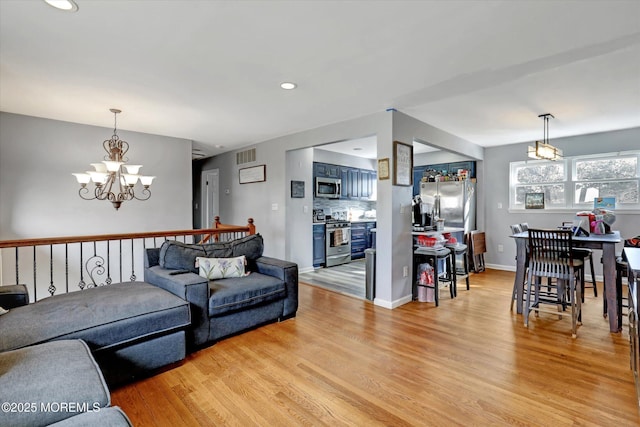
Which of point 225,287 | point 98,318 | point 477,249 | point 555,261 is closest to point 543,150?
point 555,261

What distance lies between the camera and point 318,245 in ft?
19.7

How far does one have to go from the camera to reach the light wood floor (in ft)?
6.06

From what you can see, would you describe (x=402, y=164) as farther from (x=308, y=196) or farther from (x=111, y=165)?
(x=111, y=165)

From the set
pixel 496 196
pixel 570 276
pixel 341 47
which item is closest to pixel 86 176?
pixel 341 47

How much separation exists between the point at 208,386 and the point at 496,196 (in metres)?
5.88

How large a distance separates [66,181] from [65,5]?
3.37m

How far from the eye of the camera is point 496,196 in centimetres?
605

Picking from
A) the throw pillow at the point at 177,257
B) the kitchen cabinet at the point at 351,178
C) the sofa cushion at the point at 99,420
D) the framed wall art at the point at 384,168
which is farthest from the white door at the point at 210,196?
the sofa cushion at the point at 99,420

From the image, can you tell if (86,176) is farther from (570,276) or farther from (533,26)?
(570,276)

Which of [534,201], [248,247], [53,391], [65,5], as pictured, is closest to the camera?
[53,391]

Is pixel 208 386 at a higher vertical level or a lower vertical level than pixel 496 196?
lower

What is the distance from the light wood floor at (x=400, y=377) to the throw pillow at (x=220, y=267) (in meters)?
0.63

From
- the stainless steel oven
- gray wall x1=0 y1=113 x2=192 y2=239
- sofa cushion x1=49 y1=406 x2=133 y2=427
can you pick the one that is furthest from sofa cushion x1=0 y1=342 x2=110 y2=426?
the stainless steel oven

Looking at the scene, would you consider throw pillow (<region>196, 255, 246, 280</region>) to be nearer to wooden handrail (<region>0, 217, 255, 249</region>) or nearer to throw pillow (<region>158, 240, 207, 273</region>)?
throw pillow (<region>158, 240, 207, 273</region>)
